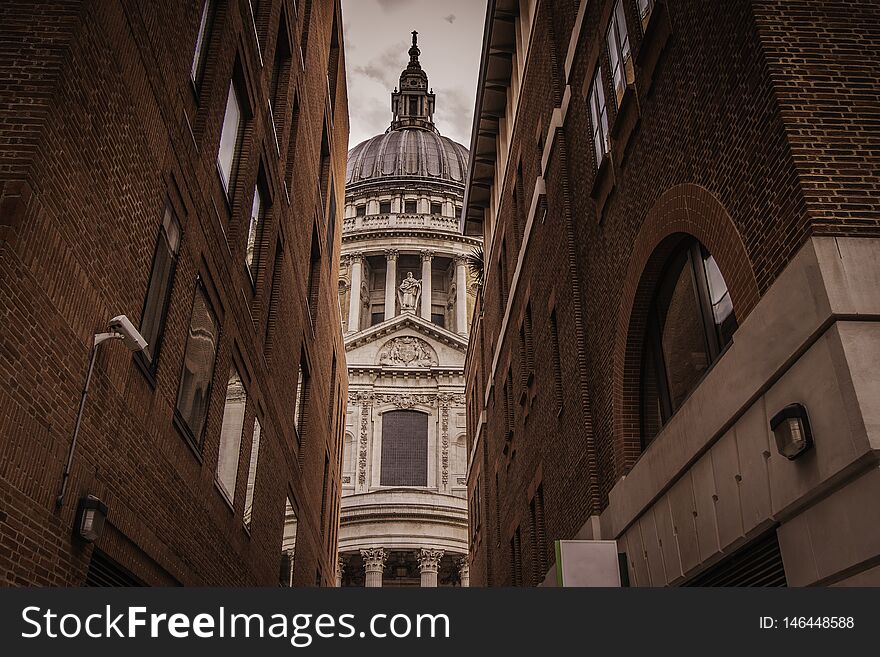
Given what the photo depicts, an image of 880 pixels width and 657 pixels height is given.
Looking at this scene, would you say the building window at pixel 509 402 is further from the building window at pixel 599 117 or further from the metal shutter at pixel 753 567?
the metal shutter at pixel 753 567

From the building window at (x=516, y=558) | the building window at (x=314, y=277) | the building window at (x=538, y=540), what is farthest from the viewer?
the building window at (x=314, y=277)

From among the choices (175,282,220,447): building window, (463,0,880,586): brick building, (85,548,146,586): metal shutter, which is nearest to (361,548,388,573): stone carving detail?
(463,0,880,586): brick building

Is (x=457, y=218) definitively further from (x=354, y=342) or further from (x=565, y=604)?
(x=565, y=604)

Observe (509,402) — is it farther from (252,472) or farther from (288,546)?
(252,472)

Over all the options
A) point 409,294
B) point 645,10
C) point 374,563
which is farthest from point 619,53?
point 409,294

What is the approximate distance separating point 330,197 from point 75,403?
923 inches

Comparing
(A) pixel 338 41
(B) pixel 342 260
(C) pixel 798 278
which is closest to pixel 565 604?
(C) pixel 798 278

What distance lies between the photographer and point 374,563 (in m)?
47.9

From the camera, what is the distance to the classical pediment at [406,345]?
58062mm

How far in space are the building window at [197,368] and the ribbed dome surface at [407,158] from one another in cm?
7693

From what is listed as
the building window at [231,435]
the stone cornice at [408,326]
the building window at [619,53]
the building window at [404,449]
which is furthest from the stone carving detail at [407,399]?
the building window at [619,53]

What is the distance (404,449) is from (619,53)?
43.8 metres

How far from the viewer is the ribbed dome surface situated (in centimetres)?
9069

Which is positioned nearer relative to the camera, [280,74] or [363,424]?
[280,74]
